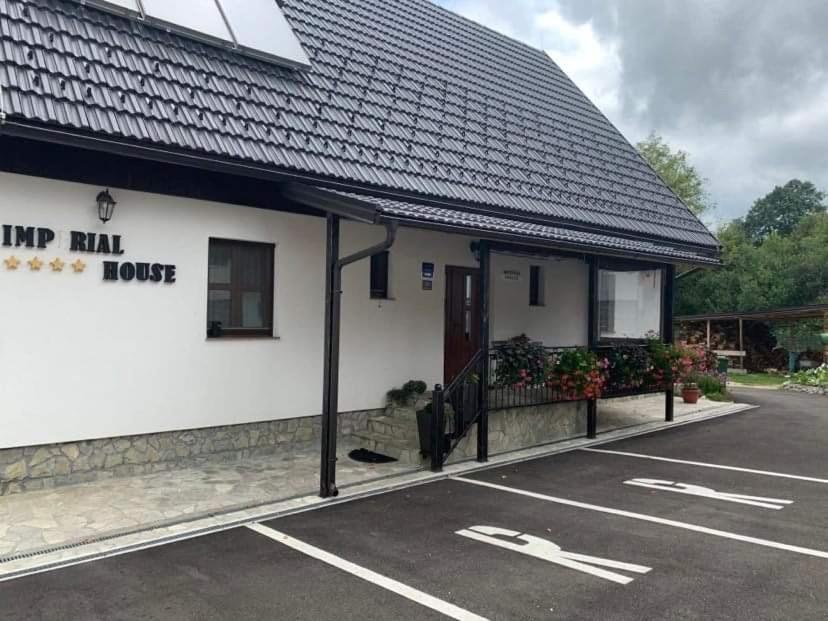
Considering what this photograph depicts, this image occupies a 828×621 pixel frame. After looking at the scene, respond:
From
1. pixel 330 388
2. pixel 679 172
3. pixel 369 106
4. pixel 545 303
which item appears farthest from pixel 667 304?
pixel 679 172

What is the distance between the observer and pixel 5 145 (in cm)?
600

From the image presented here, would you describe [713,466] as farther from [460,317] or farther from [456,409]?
[460,317]

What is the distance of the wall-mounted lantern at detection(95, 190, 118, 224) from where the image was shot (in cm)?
650

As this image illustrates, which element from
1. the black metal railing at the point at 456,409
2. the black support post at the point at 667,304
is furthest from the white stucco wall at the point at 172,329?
the black support post at the point at 667,304

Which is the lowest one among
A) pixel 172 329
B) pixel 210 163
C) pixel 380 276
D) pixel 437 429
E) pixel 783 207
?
pixel 437 429

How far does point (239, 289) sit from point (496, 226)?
317cm

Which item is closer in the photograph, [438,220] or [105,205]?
[105,205]

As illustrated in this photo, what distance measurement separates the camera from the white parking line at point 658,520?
16.9 ft

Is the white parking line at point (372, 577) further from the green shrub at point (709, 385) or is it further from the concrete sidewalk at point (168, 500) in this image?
the green shrub at point (709, 385)

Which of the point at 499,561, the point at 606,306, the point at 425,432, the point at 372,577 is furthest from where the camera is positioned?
the point at 606,306

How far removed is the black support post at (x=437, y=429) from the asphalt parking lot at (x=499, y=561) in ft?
1.76

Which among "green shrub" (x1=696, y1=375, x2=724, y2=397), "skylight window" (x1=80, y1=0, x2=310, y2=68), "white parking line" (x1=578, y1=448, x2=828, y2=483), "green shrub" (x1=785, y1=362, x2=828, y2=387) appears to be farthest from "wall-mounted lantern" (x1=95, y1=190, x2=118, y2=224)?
"green shrub" (x1=785, y1=362, x2=828, y2=387)

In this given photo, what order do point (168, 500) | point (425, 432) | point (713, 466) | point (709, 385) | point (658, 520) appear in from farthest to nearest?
1. point (709, 385)
2. point (713, 466)
3. point (425, 432)
4. point (168, 500)
5. point (658, 520)

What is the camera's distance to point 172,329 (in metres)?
7.14
